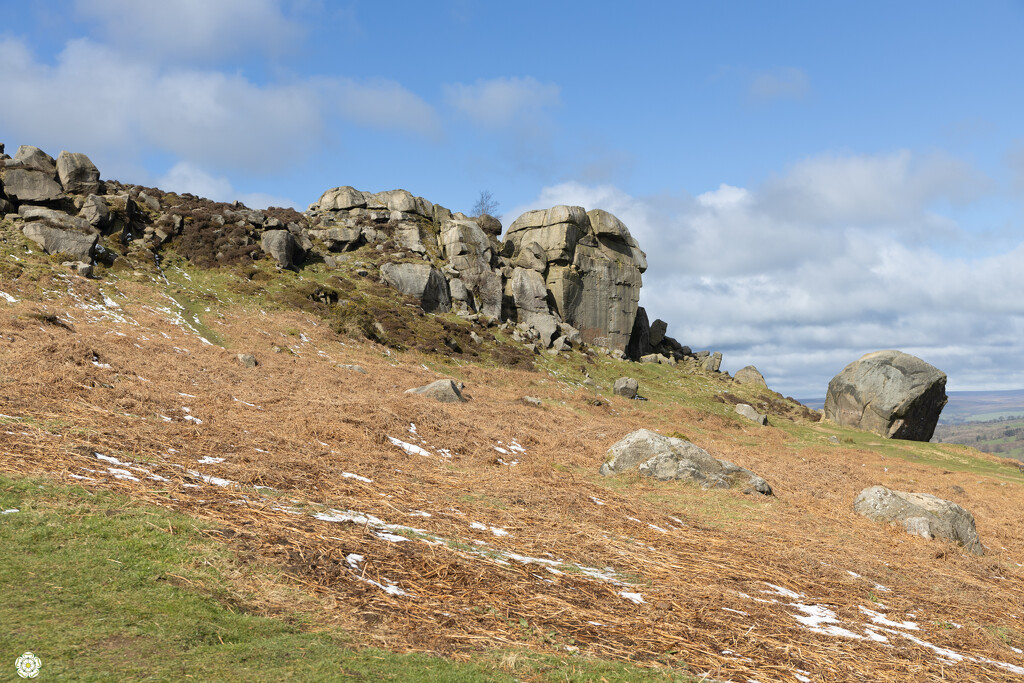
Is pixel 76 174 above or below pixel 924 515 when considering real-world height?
above

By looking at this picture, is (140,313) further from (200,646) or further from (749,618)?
(749,618)

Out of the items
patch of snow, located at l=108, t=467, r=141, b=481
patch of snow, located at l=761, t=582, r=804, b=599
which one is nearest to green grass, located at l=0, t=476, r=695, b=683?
patch of snow, located at l=108, t=467, r=141, b=481

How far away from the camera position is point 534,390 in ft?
114

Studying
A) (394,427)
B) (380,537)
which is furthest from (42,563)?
(394,427)

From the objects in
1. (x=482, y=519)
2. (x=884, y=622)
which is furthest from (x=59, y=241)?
(x=884, y=622)

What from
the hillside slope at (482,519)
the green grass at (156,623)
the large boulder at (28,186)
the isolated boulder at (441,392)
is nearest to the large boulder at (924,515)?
the hillside slope at (482,519)

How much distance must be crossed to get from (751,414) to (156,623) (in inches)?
1725

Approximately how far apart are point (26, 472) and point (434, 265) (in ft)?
155

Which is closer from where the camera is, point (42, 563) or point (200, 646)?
point (200, 646)

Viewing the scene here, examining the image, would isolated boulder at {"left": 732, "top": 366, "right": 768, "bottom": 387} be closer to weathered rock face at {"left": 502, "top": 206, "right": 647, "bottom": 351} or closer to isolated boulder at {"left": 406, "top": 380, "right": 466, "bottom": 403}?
weathered rock face at {"left": 502, "top": 206, "right": 647, "bottom": 351}

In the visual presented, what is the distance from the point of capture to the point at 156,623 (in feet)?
17.3

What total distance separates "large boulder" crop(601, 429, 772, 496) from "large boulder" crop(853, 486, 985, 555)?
2.53 meters

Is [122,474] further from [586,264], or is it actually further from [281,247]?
[586,264]

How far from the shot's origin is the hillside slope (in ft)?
21.4
